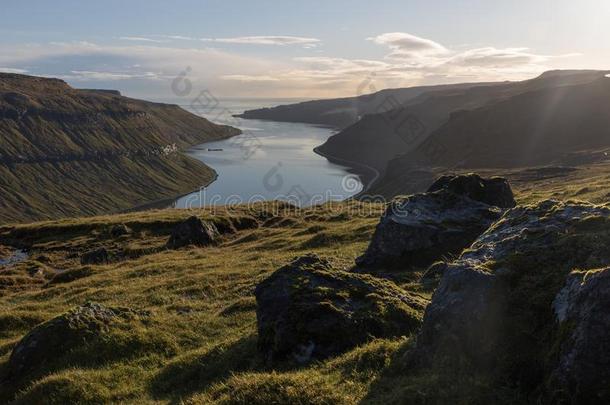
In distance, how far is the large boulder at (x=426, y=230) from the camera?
85.7 feet

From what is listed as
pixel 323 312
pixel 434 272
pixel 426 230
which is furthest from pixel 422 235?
pixel 323 312

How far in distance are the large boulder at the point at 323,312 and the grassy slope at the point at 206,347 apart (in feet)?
2.34

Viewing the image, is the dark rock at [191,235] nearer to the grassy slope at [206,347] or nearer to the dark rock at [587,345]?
the grassy slope at [206,347]

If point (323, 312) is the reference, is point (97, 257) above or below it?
below

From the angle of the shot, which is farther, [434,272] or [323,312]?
[434,272]

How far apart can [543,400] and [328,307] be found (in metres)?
6.78

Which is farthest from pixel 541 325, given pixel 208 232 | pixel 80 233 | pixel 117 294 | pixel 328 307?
pixel 80 233

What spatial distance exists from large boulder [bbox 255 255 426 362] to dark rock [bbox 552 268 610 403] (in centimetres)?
599

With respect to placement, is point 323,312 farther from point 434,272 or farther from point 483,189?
point 483,189

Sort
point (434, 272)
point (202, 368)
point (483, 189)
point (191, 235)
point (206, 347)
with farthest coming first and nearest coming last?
point (191, 235) < point (483, 189) < point (434, 272) < point (206, 347) < point (202, 368)

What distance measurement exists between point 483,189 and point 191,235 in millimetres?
36253

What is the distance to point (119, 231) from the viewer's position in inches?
2852

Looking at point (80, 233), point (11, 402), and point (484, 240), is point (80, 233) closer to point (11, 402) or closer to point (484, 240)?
point (11, 402)

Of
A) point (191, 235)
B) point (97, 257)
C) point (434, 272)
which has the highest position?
point (434, 272)
